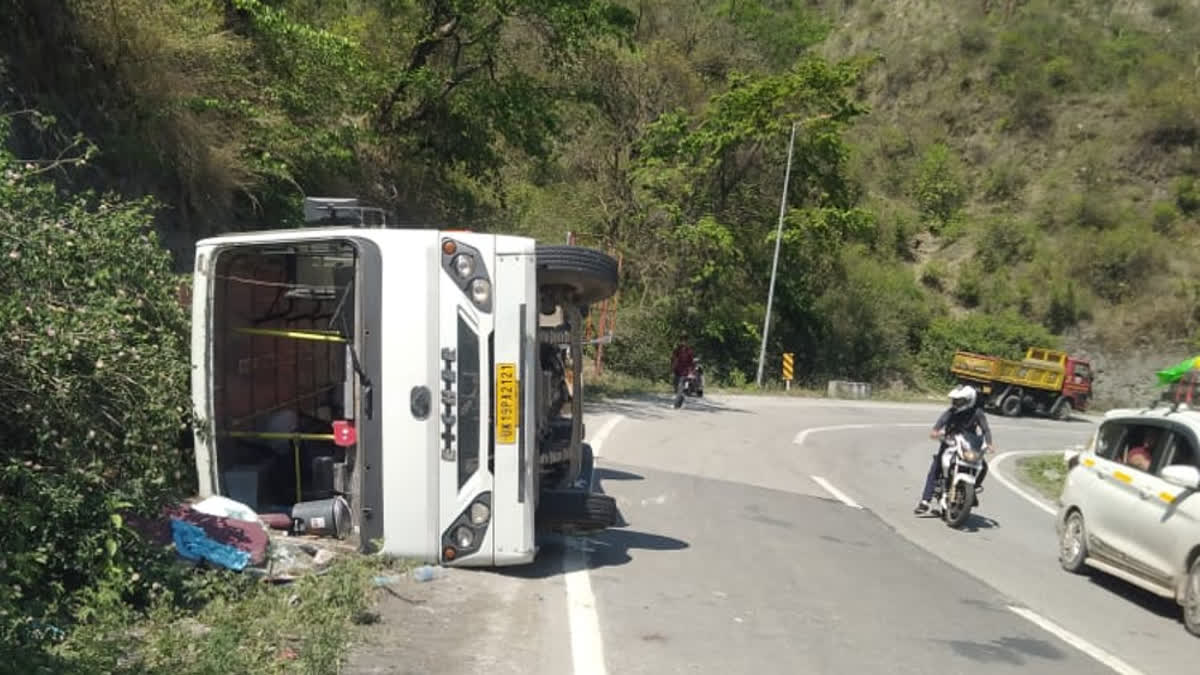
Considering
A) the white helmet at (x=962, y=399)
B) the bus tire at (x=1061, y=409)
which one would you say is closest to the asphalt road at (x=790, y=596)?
the white helmet at (x=962, y=399)

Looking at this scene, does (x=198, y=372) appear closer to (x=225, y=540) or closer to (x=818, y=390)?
(x=225, y=540)

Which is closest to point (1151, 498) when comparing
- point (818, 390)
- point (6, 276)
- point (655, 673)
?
point (655, 673)

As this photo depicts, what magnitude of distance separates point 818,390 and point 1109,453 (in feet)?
103

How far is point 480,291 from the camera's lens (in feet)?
24.7

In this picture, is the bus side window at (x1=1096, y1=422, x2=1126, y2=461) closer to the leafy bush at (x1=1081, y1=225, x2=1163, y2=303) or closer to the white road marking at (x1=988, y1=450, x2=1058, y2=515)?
the white road marking at (x1=988, y1=450, x2=1058, y2=515)

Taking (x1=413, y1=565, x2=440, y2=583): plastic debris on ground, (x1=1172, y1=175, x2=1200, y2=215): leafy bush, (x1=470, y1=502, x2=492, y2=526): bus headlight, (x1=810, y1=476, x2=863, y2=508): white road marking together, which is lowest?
(x1=810, y1=476, x2=863, y2=508): white road marking

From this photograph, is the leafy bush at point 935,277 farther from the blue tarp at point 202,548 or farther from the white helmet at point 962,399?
the blue tarp at point 202,548

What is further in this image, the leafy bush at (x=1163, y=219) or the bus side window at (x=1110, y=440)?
the leafy bush at (x=1163, y=219)

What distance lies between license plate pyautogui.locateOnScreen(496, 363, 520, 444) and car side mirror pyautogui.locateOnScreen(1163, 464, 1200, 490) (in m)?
5.38

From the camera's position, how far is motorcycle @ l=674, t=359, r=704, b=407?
26750mm

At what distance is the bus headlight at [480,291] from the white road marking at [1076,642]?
4796mm

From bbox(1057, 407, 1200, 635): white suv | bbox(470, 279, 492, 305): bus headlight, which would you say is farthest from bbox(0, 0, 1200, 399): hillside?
bbox(1057, 407, 1200, 635): white suv

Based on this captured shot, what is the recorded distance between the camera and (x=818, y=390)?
41.4m

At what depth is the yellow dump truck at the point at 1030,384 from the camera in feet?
119
